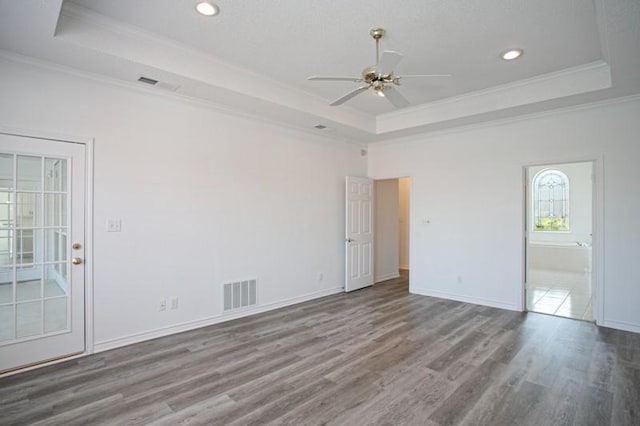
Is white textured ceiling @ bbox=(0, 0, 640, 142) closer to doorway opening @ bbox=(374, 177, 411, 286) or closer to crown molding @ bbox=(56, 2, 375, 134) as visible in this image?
crown molding @ bbox=(56, 2, 375, 134)

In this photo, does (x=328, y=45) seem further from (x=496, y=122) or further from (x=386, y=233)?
(x=386, y=233)

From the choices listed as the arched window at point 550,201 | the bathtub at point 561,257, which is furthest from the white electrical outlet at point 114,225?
the arched window at point 550,201

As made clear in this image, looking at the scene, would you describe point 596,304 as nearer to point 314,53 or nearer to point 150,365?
point 314,53

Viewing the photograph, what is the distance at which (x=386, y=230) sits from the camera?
711 centimetres

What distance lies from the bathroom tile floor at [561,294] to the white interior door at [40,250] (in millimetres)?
5826

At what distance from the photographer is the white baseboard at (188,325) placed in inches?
137

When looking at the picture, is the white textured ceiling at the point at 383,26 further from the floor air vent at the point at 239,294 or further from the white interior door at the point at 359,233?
the floor air vent at the point at 239,294

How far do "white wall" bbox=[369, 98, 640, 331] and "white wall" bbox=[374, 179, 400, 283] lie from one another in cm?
73

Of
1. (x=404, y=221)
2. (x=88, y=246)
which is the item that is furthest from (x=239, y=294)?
(x=404, y=221)

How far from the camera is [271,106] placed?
4.36 metres

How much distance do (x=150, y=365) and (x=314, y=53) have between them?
138 inches

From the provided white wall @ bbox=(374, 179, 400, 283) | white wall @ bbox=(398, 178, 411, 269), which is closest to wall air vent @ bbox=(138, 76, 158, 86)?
white wall @ bbox=(374, 179, 400, 283)

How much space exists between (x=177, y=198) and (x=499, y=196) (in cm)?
456

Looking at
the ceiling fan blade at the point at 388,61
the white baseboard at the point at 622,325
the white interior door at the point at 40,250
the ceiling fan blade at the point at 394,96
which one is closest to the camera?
the ceiling fan blade at the point at 388,61
